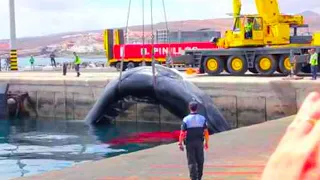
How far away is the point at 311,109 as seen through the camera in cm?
118

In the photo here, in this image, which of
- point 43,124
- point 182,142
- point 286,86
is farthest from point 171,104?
point 182,142

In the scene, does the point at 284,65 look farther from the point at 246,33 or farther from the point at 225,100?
Answer: the point at 225,100

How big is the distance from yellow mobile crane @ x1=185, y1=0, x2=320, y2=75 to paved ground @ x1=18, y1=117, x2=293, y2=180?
1593 cm

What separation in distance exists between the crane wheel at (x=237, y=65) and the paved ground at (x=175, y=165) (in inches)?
654

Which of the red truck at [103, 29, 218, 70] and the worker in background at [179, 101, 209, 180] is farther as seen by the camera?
the red truck at [103, 29, 218, 70]

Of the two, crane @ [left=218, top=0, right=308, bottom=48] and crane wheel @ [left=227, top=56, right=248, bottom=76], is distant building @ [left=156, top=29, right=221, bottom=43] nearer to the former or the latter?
crane @ [left=218, top=0, right=308, bottom=48]

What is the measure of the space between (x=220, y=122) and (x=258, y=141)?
7376 millimetres

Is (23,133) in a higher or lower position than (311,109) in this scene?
lower

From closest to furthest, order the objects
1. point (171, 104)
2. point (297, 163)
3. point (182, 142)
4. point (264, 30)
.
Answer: point (297, 163) → point (182, 142) → point (171, 104) → point (264, 30)

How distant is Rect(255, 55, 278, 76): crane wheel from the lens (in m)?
29.2

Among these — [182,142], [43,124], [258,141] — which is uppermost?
[182,142]

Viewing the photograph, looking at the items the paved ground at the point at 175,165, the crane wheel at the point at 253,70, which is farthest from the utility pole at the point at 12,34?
the paved ground at the point at 175,165

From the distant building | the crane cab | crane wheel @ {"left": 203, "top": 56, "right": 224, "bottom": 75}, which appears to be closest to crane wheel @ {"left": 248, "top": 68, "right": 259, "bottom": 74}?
the crane cab

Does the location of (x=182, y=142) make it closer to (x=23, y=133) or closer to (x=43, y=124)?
(x=23, y=133)
